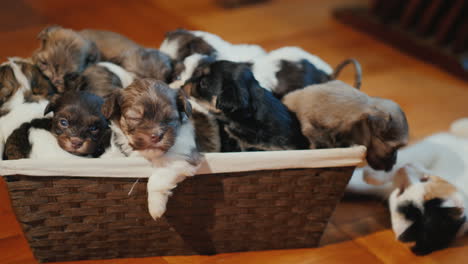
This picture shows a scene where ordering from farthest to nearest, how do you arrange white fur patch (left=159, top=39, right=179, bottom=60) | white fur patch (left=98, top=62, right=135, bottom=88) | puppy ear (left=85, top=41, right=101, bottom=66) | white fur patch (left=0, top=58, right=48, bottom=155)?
white fur patch (left=159, top=39, right=179, bottom=60)
puppy ear (left=85, top=41, right=101, bottom=66)
white fur patch (left=98, top=62, right=135, bottom=88)
white fur patch (left=0, top=58, right=48, bottom=155)

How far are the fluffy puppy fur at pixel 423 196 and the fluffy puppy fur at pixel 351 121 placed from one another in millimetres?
203

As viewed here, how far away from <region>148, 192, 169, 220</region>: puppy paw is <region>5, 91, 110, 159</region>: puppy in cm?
29

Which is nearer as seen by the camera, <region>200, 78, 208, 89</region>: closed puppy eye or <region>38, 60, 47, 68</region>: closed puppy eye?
<region>200, 78, 208, 89</region>: closed puppy eye

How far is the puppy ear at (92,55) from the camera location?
1.99 metres

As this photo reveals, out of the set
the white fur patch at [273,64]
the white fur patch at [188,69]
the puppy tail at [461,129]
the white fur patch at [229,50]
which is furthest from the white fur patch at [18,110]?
the puppy tail at [461,129]

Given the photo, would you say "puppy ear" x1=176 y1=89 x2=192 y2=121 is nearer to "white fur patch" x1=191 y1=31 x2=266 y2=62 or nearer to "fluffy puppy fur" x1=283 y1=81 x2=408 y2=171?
"fluffy puppy fur" x1=283 y1=81 x2=408 y2=171

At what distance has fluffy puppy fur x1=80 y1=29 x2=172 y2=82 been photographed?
1.93 m

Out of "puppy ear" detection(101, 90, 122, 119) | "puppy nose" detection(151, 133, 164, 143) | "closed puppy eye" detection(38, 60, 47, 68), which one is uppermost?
"puppy ear" detection(101, 90, 122, 119)

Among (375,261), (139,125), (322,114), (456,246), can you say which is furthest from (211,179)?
(456,246)

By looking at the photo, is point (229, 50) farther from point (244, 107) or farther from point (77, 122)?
point (77, 122)

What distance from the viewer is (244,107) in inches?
65.7

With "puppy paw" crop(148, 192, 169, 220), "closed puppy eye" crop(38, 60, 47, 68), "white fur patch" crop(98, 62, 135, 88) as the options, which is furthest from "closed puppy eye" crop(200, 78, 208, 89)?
"closed puppy eye" crop(38, 60, 47, 68)

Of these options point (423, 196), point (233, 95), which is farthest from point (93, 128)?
point (423, 196)

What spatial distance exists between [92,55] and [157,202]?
0.85 m
